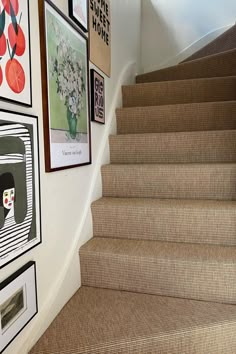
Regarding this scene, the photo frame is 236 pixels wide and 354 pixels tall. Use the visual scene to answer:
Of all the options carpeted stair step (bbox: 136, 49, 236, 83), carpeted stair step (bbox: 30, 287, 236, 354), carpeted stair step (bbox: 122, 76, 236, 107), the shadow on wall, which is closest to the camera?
carpeted stair step (bbox: 30, 287, 236, 354)

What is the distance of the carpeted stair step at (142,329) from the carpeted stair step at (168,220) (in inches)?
14.2

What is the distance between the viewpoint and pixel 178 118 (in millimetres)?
2047

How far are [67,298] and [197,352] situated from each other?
23.4 inches

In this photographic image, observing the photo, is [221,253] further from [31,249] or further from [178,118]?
[178,118]

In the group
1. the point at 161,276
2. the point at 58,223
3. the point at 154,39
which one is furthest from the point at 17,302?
the point at 154,39

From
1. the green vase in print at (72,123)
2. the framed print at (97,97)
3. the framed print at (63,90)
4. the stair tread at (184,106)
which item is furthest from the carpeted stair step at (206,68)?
the green vase in print at (72,123)

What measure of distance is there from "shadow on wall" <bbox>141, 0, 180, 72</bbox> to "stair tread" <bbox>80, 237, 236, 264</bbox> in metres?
2.24

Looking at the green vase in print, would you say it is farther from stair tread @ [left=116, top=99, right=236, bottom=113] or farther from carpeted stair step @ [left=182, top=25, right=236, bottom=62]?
carpeted stair step @ [left=182, top=25, right=236, bottom=62]

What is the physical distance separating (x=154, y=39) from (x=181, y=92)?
1.27 m

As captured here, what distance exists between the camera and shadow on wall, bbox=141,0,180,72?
10.2 feet

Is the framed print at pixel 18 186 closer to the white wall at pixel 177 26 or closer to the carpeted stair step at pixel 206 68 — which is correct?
the carpeted stair step at pixel 206 68

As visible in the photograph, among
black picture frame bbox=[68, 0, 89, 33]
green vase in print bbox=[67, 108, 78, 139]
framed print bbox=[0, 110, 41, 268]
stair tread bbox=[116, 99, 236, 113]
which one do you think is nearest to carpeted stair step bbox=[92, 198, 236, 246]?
green vase in print bbox=[67, 108, 78, 139]

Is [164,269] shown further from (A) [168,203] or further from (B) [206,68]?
(B) [206,68]

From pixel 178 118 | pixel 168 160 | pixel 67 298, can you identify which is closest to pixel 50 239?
pixel 67 298
